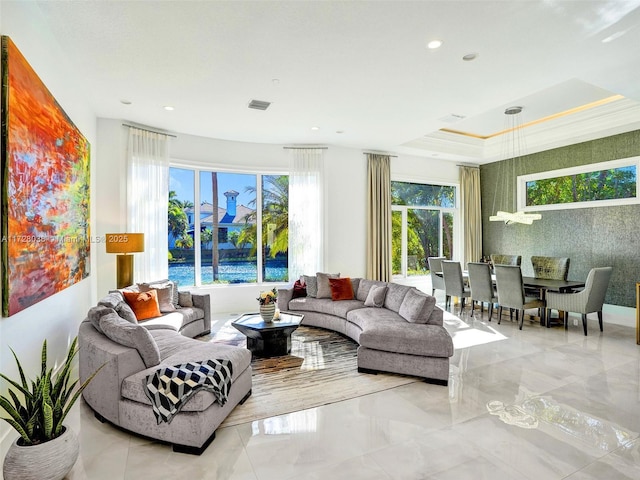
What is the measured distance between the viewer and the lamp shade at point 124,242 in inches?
190

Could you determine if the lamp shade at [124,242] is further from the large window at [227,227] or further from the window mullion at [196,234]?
the window mullion at [196,234]

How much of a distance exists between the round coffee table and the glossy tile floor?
4.37 ft

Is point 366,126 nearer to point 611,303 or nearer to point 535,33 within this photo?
point 535,33

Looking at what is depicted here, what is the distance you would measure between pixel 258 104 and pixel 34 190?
2.89 meters

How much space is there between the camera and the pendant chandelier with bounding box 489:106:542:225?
19.0 ft

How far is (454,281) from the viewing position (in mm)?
6434

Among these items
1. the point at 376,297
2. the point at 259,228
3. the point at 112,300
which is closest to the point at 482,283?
the point at 376,297

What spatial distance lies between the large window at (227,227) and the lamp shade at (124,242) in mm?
1307

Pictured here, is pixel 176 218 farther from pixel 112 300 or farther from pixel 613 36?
pixel 613 36

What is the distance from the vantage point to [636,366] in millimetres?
3875

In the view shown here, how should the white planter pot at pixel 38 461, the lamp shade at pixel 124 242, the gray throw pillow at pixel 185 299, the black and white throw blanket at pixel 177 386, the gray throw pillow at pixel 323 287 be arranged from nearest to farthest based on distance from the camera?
the white planter pot at pixel 38 461
the black and white throw blanket at pixel 177 386
the lamp shade at pixel 124 242
the gray throw pillow at pixel 185 299
the gray throw pillow at pixel 323 287

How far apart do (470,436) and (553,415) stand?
2.77ft

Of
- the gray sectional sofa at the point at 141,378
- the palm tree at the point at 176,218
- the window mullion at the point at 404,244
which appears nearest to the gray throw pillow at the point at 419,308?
the gray sectional sofa at the point at 141,378

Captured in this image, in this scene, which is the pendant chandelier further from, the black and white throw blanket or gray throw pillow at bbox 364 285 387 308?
the black and white throw blanket
